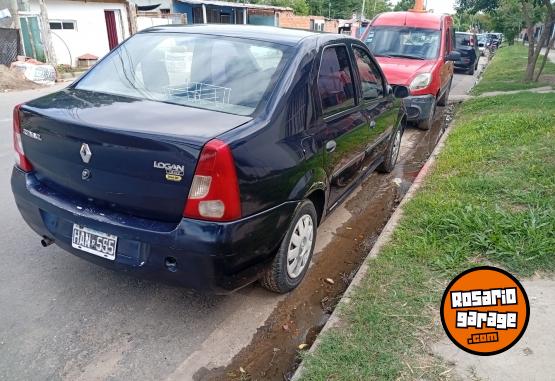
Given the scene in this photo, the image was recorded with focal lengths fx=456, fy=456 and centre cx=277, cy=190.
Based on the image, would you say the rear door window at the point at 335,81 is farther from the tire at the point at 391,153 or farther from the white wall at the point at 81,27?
the white wall at the point at 81,27

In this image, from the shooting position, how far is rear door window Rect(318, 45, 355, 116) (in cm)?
330

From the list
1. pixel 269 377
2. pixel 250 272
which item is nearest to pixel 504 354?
pixel 269 377

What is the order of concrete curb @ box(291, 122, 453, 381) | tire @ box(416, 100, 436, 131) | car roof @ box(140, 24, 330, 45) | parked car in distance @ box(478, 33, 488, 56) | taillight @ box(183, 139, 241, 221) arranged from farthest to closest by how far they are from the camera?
parked car in distance @ box(478, 33, 488, 56)
tire @ box(416, 100, 436, 131)
car roof @ box(140, 24, 330, 45)
concrete curb @ box(291, 122, 453, 381)
taillight @ box(183, 139, 241, 221)

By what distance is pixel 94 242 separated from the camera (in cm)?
261

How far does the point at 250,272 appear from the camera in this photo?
8.72 ft

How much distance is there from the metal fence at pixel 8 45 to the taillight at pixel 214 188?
15483mm

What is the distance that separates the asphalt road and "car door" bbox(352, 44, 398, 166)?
6.27 feet

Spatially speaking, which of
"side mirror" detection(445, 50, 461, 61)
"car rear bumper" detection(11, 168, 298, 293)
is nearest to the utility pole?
"side mirror" detection(445, 50, 461, 61)

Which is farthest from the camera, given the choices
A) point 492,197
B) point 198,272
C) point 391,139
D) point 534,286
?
point 391,139

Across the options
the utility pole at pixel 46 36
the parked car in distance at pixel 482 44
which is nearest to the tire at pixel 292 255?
the utility pole at pixel 46 36

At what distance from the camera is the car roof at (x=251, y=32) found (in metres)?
3.26

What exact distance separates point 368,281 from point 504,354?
940mm

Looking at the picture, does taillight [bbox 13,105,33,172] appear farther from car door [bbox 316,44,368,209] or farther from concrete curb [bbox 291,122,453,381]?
concrete curb [bbox 291,122,453,381]

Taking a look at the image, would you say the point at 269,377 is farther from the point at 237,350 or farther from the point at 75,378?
the point at 75,378
